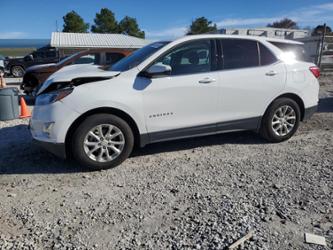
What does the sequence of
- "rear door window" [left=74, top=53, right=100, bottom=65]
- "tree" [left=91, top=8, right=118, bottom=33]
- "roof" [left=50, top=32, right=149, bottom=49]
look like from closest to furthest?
"rear door window" [left=74, top=53, right=100, bottom=65] → "roof" [left=50, top=32, right=149, bottom=49] → "tree" [left=91, top=8, right=118, bottom=33]

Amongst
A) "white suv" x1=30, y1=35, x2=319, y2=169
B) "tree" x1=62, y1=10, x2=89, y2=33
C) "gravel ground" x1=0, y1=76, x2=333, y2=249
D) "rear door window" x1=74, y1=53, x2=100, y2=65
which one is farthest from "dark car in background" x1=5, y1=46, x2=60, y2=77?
"tree" x1=62, y1=10, x2=89, y2=33

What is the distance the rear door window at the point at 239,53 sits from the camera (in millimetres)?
4625

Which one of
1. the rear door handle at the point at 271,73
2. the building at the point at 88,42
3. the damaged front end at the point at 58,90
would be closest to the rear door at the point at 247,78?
the rear door handle at the point at 271,73

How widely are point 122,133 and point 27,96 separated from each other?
25.8ft

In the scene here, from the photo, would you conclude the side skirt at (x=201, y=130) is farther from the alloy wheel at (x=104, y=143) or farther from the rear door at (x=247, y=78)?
the alloy wheel at (x=104, y=143)

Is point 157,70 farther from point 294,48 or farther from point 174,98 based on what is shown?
point 294,48

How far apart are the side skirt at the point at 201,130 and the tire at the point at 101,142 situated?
0.95 feet

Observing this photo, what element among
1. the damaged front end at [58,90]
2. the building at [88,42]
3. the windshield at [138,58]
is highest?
the building at [88,42]

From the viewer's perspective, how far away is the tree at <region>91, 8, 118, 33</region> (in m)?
42.1

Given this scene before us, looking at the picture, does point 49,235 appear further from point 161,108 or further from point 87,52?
point 87,52

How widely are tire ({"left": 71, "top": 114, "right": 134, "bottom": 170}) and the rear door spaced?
5.14 ft

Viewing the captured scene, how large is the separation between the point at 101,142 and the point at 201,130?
1.51 metres

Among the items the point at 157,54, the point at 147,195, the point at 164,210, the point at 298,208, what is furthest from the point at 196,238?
the point at 157,54

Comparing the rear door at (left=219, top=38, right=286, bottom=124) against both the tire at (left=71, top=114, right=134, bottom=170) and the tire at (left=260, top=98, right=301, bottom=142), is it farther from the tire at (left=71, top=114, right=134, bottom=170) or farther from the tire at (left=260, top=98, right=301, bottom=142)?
the tire at (left=71, top=114, right=134, bottom=170)
